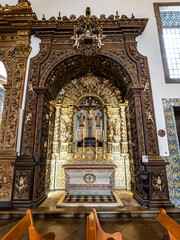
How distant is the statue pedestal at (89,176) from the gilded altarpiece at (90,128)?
815 mm

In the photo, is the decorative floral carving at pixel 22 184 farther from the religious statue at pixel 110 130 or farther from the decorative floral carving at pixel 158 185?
the decorative floral carving at pixel 158 185

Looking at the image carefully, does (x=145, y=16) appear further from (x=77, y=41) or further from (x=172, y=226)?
(x=172, y=226)

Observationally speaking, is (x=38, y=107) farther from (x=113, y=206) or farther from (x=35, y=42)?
(x=113, y=206)

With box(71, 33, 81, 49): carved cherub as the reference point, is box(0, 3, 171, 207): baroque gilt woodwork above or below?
below

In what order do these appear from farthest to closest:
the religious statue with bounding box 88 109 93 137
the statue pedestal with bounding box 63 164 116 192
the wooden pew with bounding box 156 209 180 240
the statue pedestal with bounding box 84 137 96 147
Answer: the religious statue with bounding box 88 109 93 137 < the statue pedestal with bounding box 84 137 96 147 < the statue pedestal with bounding box 63 164 116 192 < the wooden pew with bounding box 156 209 180 240

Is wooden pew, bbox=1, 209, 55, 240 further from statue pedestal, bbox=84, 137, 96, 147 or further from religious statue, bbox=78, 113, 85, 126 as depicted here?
religious statue, bbox=78, 113, 85, 126

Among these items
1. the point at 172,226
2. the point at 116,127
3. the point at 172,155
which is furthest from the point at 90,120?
the point at 172,226

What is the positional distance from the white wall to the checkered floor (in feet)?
7.95

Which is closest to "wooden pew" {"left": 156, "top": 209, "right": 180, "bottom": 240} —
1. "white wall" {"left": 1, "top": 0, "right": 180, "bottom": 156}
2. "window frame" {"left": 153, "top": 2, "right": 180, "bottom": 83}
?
"white wall" {"left": 1, "top": 0, "right": 180, "bottom": 156}

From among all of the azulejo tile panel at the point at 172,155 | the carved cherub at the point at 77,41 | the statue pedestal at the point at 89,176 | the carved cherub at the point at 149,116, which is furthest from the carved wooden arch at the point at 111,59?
the statue pedestal at the point at 89,176

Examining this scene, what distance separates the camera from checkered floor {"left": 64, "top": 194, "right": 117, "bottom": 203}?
4.60 m

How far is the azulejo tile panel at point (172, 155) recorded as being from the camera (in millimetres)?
4609

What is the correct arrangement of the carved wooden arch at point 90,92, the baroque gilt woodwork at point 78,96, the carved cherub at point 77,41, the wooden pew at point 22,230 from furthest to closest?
1. the carved wooden arch at point 90,92
2. the carved cherub at point 77,41
3. the baroque gilt woodwork at point 78,96
4. the wooden pew at point 22,230

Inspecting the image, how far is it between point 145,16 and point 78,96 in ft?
15.8
